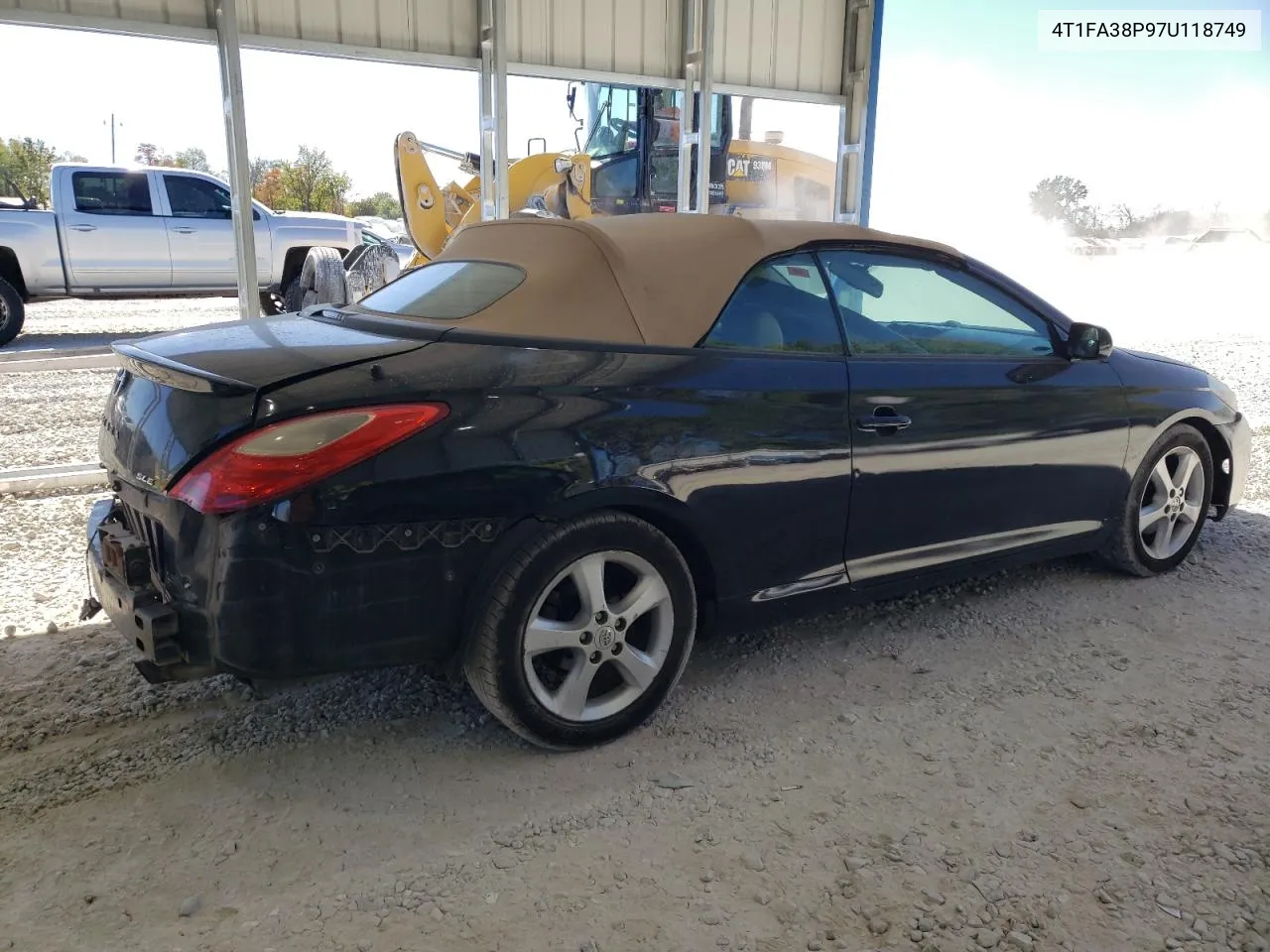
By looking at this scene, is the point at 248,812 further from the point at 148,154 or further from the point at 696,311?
the point at 148,154

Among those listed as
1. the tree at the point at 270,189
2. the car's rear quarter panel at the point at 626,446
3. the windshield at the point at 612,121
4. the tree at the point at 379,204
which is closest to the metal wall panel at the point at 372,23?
the car's rear quarter panel at the point at 626,446

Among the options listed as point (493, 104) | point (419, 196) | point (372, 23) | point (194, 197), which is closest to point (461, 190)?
point (419, 196)

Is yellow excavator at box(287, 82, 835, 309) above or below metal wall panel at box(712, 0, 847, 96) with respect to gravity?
below

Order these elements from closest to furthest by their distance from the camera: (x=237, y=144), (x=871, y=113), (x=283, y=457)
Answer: (x=283, y=457)
(x=237, y=144)
(x=871, y=113)

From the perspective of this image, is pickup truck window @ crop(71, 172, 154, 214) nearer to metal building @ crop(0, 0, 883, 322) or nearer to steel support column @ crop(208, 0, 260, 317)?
metal building @ crop(0, 0, 883, 322)

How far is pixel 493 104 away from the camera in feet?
24.5

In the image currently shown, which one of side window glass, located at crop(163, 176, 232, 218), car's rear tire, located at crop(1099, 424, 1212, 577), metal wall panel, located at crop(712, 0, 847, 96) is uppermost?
metal wall panel, located at crop(712, 0, 847, 96)

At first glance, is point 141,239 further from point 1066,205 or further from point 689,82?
point 1066,205

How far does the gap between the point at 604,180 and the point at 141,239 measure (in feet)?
19.9

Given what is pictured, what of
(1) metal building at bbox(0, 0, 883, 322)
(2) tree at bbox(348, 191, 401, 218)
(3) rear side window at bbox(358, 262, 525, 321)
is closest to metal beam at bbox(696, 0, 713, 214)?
(1) metal building at bbox(0, 0, 883, 322)

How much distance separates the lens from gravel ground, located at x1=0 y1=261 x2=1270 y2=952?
2223mm

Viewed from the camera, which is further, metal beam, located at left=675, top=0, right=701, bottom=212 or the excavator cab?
the excavator cab

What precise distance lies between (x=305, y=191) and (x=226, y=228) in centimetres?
3420

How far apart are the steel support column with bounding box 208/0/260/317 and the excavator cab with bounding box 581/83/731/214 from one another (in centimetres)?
728
